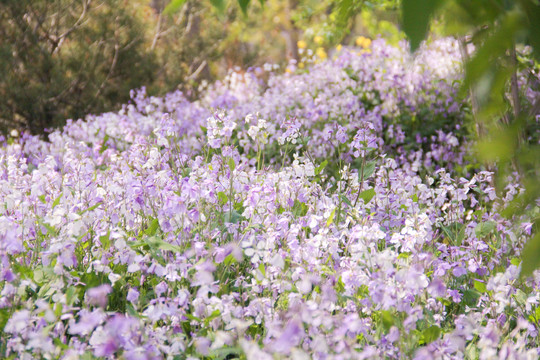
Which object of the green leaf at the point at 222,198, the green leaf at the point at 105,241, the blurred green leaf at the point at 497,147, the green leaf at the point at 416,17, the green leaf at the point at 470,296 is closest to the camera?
the green leaf at the point at 416,17

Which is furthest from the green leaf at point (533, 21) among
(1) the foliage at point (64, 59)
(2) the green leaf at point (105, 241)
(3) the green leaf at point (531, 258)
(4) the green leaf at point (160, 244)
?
(1) the foliage at point (64, 59)

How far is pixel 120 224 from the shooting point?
10.00 feet

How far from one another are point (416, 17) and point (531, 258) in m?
0.57

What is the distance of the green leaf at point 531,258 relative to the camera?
1.20 m

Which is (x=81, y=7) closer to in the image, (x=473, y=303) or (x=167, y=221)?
(x=167, y=221)

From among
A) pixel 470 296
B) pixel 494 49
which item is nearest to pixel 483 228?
pixel 470 296

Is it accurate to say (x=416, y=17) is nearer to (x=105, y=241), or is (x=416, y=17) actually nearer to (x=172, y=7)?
(x=172, y=7)

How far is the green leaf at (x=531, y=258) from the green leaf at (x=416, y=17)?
1.71 ft

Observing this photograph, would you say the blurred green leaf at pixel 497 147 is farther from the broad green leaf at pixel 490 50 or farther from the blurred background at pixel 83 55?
the blurred background at pixel 83 55

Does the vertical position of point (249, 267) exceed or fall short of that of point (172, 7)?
it falls short

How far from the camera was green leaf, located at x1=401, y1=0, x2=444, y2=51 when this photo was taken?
1.01 m

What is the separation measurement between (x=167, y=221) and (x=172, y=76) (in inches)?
273

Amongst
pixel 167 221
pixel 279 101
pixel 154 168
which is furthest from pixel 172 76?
pixel 167 221

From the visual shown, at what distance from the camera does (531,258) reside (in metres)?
1.20
